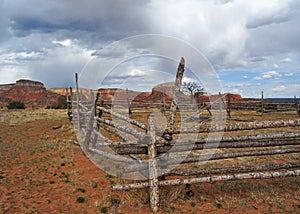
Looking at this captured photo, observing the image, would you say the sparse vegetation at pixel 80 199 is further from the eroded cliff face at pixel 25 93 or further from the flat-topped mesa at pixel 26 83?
the flat-topped mesa at pixel 26 83

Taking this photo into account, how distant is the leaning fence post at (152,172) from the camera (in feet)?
11.5

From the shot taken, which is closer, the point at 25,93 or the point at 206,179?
the point at 206,179

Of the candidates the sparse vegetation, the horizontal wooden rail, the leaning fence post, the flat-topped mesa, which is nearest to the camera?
the leaning fence post

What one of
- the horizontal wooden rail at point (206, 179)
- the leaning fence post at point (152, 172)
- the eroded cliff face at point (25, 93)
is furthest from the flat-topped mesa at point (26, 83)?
the leaning fence post at point (152, 172)

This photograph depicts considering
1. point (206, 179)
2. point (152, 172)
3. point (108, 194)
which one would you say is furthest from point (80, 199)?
point (206, 179)

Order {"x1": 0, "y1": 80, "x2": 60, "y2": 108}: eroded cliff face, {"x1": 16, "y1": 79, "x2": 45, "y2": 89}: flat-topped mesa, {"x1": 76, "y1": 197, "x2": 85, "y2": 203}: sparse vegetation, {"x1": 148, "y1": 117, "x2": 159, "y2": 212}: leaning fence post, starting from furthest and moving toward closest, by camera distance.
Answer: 1. {"x1": 16, "y1": 79, "x2": 45, "y2": 89}: flat-topped mesa
2. {"x1": 0, "y1": 80, "x2": 60, "y2": 108}: eroded cliff face
3. {"x1": 76, "y1": 197, "x2": 85, "y2": 203}: sparse vegetation
4. {"x1": 148, "y1": 117, "x2": 159, "y2": 212}: leaning fence post

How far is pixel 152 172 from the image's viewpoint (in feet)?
11.8

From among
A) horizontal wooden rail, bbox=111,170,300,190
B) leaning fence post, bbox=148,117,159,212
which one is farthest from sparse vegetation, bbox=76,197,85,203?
leaning fence post, bbox=148,117,159,212

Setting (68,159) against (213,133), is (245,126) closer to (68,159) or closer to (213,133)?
(213,133)

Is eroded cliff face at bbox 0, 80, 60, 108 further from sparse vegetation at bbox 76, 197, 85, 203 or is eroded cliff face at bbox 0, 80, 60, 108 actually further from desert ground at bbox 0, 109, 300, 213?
sparse vegetation at bbox 76, 197, 85, 203

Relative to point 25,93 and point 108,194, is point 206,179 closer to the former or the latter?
point 108,194

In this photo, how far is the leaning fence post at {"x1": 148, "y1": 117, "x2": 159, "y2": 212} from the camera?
138 inches

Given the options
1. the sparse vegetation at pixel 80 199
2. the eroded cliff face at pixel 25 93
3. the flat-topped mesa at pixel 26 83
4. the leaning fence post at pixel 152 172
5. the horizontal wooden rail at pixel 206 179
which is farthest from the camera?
the flat-topped mesa at pixel 26 83

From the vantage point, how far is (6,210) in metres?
3.85
